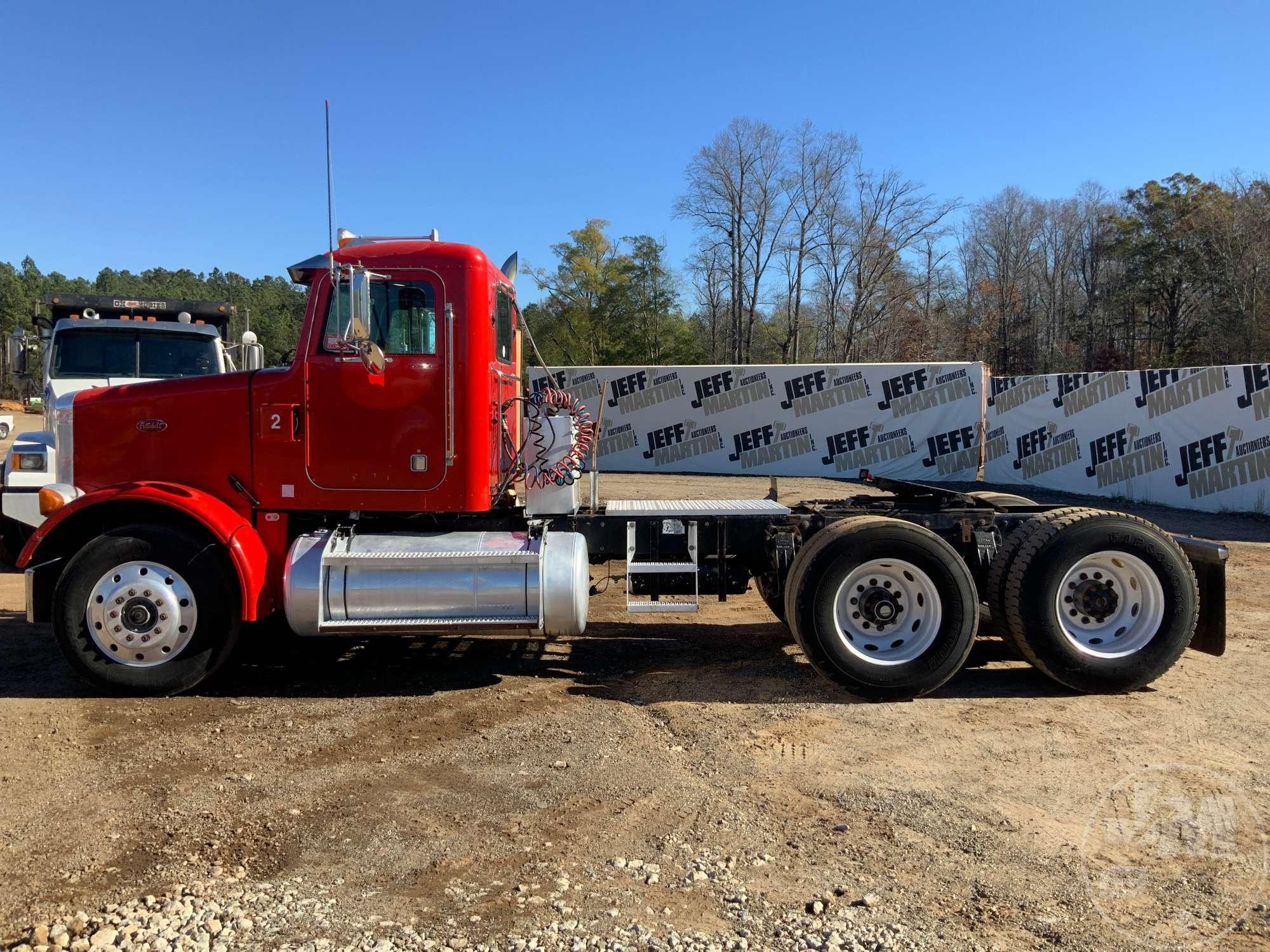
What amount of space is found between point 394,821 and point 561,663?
2.59 metres

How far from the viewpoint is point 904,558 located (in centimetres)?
566

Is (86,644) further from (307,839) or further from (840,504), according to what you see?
(840,504)

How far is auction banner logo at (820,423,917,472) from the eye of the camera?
2017 centimetres

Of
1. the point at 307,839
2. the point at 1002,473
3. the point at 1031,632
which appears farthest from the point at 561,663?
the point at 1002,473

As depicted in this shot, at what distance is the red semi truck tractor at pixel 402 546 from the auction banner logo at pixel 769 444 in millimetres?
14957

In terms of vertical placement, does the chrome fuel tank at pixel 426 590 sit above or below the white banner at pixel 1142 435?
below

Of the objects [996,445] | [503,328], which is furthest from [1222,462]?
[503,328]

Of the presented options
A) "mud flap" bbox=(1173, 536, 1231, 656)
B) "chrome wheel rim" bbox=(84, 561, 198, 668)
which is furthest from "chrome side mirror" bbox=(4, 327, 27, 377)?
"mud flap" bbox=(1173, 536, 1231, 656)

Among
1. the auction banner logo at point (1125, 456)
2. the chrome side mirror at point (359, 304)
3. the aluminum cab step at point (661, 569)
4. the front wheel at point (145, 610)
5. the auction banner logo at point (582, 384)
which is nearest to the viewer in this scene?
the chrome side mirror at point (359, 304)

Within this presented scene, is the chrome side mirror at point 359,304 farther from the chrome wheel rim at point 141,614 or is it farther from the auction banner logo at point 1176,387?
the auction banner logo at point 1176,387

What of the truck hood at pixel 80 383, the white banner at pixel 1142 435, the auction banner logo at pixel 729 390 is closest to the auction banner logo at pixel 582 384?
the auction banner logo at pixel 729 390

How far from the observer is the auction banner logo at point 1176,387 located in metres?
14.8

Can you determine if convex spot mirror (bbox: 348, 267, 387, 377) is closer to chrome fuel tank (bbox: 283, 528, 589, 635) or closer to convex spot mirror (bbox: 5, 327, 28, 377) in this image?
chrome fuel tank (bbox: 283, 528, 589, 635)

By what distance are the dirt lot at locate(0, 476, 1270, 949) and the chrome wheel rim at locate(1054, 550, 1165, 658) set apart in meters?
0.38
